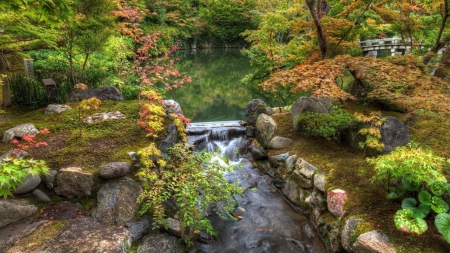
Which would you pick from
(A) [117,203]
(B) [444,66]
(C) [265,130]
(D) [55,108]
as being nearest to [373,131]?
(C) [265,130]

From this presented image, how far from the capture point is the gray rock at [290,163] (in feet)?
18.4

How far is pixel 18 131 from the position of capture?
539 cm

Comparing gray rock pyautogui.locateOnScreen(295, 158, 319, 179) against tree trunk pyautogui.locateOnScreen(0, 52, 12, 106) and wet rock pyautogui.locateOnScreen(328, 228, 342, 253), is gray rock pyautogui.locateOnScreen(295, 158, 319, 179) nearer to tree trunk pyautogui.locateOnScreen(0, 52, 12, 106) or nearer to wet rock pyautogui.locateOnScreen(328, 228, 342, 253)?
wet rock pyautogui.locateOnScreen(328, 228, 342, 253)

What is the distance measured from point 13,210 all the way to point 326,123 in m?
5.80

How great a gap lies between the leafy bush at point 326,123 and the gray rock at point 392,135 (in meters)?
0.72

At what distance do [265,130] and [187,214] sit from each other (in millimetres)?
3762

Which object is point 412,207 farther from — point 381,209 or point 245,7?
point 245,7

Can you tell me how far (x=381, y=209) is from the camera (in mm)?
3811

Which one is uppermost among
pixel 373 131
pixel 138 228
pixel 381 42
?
pixel 381 42

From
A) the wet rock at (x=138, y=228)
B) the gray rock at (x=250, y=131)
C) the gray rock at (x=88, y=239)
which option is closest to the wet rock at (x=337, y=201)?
the wet rock at (x=138, y=228)

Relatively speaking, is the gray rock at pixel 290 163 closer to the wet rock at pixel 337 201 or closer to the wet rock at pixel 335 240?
the wet rock at pixel 337 201

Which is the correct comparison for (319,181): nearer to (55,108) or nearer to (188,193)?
(188,193)

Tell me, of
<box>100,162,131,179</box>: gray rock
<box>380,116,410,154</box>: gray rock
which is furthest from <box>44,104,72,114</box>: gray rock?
<box>380,116,410,154</box>: gray rock

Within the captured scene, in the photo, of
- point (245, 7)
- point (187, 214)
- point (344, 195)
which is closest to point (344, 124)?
point (344, 195)
